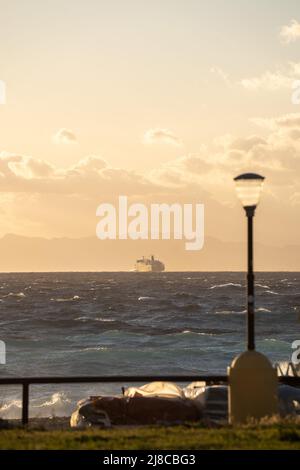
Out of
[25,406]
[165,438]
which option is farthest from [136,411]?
[165,438]

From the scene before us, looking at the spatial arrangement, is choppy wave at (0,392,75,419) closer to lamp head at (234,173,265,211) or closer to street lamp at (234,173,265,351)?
street lamp at (234,173,265,351)

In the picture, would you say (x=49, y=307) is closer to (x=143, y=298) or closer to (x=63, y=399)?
(x=143, y=298)

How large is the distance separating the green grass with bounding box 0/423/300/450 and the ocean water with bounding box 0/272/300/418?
867cm

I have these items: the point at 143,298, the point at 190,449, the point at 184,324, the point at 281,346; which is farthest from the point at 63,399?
the point at 143,298

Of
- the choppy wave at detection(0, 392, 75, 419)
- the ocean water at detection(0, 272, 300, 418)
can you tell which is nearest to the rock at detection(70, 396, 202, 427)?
the ocean water at detection(0, 272, 300, 418)

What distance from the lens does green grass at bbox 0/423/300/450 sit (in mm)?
10898

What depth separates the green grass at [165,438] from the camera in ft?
35.8

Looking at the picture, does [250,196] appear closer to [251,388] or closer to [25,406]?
[251,388]

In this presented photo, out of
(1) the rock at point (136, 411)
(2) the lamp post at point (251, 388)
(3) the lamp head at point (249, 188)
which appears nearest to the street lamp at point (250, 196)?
(3) the lamp head at point (249, 188)

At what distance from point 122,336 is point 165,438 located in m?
54.5

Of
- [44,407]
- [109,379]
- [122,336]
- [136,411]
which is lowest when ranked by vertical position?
[44,407]

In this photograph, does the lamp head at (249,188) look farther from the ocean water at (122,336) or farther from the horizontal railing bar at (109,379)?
the ocean water at (122,336)

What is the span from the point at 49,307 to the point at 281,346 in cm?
4006

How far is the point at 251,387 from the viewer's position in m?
13.0
